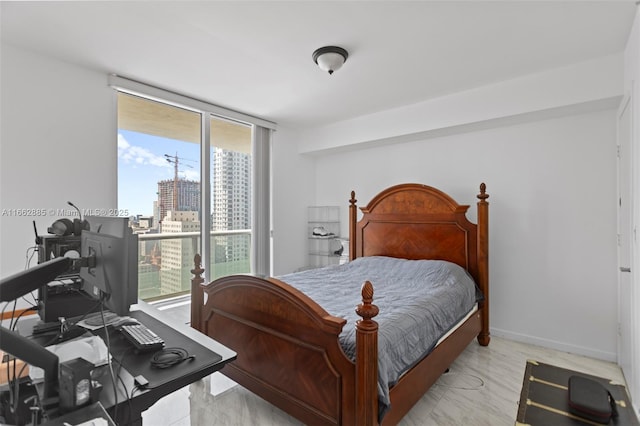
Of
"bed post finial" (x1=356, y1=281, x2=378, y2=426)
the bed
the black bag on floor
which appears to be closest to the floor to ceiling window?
the bed

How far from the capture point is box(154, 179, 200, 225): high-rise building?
342 cm

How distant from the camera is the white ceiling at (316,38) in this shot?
200 centimetres

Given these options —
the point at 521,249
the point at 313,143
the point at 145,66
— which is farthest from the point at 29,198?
the point at 521,249

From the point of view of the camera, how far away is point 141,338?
1272mm

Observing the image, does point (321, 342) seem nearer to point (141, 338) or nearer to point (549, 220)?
point (141, 338)

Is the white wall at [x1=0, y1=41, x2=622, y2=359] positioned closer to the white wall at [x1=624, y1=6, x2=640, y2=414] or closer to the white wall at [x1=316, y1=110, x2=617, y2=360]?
the white wall at [x1=316, y1=110, x2=617, y2=360]

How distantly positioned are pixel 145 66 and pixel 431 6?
2.34 metres

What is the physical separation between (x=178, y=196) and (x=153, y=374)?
278cm

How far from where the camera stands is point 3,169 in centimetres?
236

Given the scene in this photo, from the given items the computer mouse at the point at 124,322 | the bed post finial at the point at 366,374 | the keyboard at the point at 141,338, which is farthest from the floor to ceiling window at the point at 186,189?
the bed post finial at the point at 366,374

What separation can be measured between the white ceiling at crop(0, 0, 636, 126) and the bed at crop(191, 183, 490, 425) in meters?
1.26

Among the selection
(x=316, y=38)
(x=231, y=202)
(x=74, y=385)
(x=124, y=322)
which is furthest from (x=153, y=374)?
(x=231, y=202)

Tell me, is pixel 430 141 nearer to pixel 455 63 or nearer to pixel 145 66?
pixel 455 63

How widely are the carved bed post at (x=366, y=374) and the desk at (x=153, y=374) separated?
2.12ft
